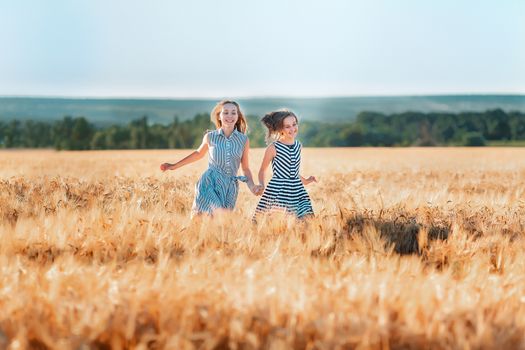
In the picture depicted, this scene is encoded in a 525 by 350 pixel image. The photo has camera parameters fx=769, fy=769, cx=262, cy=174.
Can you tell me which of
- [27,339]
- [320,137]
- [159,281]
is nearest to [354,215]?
[159,281]

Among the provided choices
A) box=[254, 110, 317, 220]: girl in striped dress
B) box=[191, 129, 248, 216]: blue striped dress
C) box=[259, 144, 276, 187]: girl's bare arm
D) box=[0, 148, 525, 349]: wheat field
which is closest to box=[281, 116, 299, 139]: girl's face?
box=[254, 110, 317, 220]: girl in striped dress

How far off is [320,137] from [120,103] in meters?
58.1

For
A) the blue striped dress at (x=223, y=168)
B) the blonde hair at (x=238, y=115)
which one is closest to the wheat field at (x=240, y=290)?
the blue striped dress at (x=223, y=168)

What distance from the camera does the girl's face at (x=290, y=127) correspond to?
6.64m

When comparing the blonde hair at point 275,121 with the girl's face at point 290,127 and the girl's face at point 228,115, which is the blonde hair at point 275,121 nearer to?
the girl's face at point 290,127

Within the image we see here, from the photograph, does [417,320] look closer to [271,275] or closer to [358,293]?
[358,293]

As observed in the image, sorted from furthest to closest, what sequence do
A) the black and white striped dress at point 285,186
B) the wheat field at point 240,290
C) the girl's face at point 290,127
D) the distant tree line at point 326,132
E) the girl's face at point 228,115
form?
Answer: the distant tree line at point 326,132, the girl's face at point 228,115, the girl's face at point 290,127, the black and white striped dress at point 285,186, the wheat field at point 240,290

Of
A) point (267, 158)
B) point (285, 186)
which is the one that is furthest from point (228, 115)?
point (285, 186)

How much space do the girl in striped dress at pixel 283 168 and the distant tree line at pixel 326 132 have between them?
33.9 m

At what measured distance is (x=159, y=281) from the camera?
3070mm

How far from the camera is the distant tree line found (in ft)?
159

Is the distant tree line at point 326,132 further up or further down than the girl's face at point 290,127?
further down

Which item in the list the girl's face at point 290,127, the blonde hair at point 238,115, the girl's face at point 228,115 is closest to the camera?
the girl's face at point 290,127

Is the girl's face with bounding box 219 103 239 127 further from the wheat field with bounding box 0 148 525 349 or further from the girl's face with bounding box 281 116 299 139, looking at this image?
the wheat field with bounding box 0 148 525 349
